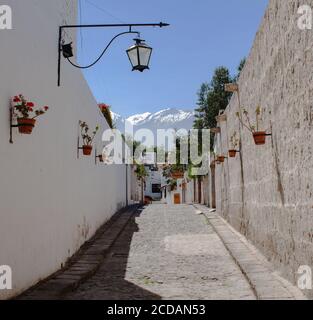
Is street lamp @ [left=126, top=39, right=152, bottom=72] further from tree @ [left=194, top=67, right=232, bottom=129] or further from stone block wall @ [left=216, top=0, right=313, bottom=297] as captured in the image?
tree @ [left=194, top=67, right=232, bottom=129]

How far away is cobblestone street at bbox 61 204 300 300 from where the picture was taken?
228 inches

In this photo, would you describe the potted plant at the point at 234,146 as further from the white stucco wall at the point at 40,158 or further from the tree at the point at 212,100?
the tree at the point at 212,100

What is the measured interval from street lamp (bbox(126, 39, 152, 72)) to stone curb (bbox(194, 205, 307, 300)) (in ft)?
11.1

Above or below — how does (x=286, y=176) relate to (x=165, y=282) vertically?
above

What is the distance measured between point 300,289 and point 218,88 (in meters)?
22.9

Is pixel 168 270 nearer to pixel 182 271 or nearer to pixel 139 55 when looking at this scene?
pixel 182 271

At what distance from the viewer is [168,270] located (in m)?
7.25

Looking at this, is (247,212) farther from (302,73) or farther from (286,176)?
(302,73)

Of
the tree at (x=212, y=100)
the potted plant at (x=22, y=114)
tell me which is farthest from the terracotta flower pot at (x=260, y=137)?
the tree at (x=212, y=100)

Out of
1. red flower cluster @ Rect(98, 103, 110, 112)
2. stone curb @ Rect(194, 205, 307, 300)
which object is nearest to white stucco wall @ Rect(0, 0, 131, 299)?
stone curb @ Rect(194, 205, 307, 300)
